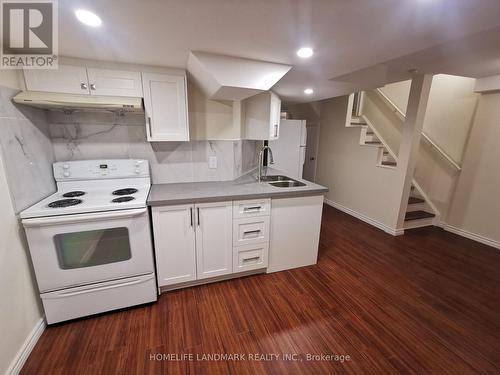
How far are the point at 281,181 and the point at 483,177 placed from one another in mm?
2988

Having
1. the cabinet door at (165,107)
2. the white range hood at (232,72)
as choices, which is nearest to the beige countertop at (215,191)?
the cabinet door at (165,107)

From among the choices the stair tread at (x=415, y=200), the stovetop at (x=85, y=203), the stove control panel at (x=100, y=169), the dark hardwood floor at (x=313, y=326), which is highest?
the stove control panel at (x=100, y=169)

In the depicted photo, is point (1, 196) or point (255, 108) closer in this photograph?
point (1, 196)

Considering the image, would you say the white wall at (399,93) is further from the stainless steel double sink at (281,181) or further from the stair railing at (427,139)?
the stainless steel double sink at (281,181)

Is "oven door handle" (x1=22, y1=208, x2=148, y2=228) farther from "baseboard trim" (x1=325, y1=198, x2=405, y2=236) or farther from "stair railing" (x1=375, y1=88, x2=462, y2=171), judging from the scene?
"stair railing" (x1=375, y1=88, x2=462, y2=171)

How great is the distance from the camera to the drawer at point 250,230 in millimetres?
2073

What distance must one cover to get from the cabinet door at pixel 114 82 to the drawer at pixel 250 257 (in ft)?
5.72

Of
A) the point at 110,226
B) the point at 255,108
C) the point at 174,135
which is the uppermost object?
the point at 255,108

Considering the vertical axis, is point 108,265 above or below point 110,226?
below

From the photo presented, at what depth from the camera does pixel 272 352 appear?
4.85 ft

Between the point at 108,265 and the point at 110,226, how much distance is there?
322 mm

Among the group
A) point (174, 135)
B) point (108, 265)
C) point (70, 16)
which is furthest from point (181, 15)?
point (108, 265)

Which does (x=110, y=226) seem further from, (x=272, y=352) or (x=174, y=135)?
(x=272, y=352)

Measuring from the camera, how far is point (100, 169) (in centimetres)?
198
